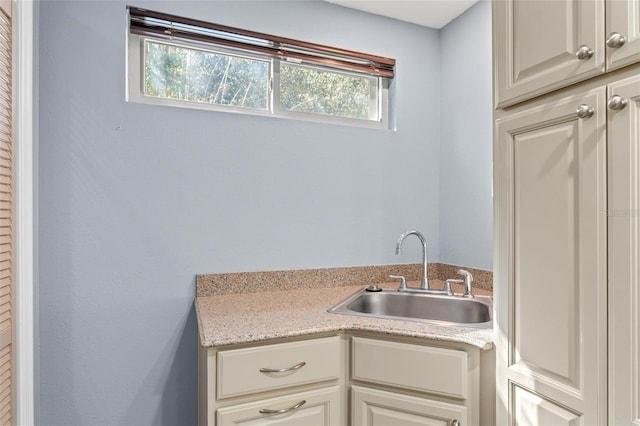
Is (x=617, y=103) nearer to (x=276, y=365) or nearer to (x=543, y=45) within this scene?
(x=543, y=45)

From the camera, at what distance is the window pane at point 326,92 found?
2.07 metres

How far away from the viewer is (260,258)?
1.93m

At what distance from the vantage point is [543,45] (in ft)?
3.43

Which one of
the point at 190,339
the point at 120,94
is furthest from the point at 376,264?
the point at 120,94

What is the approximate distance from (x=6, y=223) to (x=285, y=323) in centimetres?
99

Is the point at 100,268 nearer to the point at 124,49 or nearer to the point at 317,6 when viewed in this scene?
→ the point at 124,49

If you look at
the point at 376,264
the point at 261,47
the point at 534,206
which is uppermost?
the point at 261,47

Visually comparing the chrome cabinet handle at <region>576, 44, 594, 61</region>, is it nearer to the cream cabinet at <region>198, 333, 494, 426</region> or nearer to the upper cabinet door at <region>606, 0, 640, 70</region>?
the upper cabinet door at <region>606, 0, 640, 70</region>

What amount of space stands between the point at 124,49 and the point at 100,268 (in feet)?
3.25

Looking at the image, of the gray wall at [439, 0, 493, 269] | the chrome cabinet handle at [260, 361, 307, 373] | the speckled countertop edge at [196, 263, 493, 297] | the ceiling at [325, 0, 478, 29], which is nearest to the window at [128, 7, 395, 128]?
the ceiling at [325, 0, 478, 29]

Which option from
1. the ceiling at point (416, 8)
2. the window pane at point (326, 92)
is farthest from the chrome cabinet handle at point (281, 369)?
the ceiling at point (416, 8)

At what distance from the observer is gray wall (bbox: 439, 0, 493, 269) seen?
201 cm

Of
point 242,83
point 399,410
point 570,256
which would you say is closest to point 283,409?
point 399,410

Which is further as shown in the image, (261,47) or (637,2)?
(261,47)
